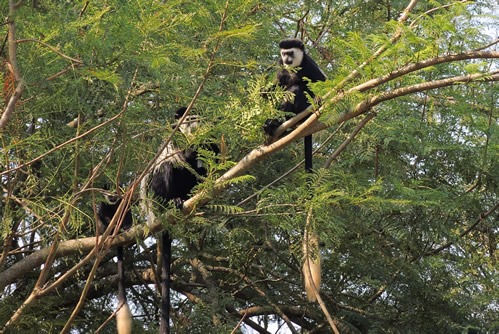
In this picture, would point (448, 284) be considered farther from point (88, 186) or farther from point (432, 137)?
point (88, 186)

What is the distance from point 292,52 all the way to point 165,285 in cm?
159

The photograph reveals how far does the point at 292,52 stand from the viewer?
5.03m

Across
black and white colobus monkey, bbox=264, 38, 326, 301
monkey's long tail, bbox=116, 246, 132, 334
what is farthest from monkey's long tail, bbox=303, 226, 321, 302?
monkey's long tail, bbox=116, 246, 132, 334

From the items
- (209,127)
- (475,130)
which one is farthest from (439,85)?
(475,130)

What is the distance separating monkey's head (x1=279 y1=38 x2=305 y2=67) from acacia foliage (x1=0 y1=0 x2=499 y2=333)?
0.15 m

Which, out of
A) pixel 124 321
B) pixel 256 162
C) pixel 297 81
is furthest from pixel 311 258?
pixel 297 81

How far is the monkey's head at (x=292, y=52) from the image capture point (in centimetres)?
500

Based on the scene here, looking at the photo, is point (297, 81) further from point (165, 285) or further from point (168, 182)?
point (165, 285)

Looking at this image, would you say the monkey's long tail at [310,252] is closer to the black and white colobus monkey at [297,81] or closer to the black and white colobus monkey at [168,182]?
the black and white colobus monkey at [297,81]

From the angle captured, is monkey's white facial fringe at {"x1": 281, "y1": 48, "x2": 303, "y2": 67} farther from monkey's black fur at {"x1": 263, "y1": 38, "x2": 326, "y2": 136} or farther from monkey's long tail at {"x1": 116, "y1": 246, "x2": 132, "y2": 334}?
monkey's long tail at {"x1": 116, "y1": 246, "x2": 132, "y2": 334}

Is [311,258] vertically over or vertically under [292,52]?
under

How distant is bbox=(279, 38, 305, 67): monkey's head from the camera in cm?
500

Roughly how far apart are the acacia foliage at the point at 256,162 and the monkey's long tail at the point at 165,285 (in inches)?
11.1

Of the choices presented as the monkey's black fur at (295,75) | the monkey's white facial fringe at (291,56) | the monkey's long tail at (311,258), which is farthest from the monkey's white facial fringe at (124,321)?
the monkey's white facial fringe at (291,56)
